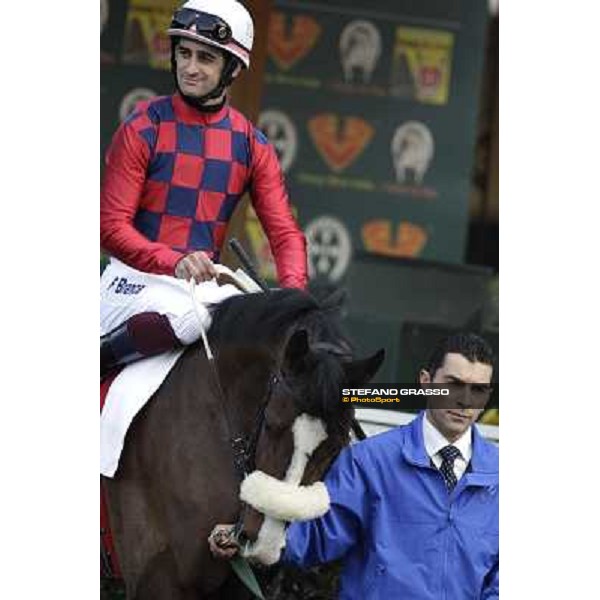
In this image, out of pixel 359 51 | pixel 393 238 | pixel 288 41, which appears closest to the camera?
pixel 288 41

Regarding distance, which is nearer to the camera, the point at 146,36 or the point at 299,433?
the point at 299,433

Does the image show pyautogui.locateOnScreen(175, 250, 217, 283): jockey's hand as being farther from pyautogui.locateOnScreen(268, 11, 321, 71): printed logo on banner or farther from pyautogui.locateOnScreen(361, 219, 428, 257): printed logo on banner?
pyautogui.locateOnScreen(361, 219, 428, 257): printed logo on banner

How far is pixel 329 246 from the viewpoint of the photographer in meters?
5.30

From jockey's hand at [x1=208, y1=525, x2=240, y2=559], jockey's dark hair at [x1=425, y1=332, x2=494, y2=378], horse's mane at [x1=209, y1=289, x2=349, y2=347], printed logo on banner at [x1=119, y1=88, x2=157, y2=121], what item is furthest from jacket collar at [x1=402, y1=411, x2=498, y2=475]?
printed logo on banner at [x1=119, y1=88, x2=157, y2=121]

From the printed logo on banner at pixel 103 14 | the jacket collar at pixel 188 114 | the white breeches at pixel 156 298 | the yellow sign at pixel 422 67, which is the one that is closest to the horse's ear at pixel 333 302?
the white breeches at pixel 156 298

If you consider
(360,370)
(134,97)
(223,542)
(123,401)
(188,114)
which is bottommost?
(223,542)

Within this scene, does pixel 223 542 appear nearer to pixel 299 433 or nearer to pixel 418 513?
pixel 299 433

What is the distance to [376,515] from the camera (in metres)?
3.48

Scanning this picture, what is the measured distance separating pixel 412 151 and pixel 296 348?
7.17ft

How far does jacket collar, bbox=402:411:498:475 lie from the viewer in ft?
11.5

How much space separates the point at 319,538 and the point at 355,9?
230cm

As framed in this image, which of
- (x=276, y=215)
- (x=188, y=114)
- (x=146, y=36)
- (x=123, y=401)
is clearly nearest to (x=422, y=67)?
(x=146, y=36)
